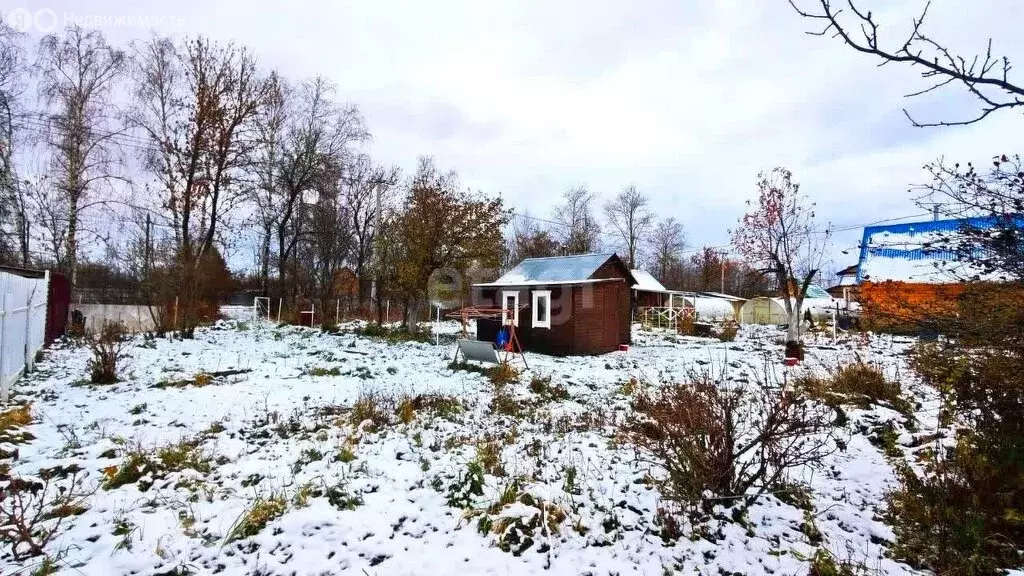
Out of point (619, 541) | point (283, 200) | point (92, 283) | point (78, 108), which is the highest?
point (78, 108)

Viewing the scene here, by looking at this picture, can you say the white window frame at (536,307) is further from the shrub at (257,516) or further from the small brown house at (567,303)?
the shrub at (257,516)

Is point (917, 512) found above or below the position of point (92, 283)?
below

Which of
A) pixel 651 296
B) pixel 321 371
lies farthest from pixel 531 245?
pixel 321 371

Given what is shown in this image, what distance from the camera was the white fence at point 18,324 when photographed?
6246 mm

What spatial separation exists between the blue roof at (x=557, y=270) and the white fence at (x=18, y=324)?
1065cm

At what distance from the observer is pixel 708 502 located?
358 centimetres

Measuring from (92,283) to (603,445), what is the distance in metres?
30.6

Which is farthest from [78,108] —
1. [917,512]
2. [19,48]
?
[917,512]

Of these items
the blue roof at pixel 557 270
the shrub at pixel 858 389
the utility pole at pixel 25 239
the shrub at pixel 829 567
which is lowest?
the shrub at pixel 829 567

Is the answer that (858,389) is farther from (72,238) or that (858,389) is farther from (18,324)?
(72,238)

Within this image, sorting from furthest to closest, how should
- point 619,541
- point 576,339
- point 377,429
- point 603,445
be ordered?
point 576,339 < point 377,429 < point 603,445 < point 619,541

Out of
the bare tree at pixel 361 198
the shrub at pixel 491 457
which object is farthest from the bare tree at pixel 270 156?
the shrub at pixel 491 457

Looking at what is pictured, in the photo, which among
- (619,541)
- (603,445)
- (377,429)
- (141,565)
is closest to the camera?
(141,565)

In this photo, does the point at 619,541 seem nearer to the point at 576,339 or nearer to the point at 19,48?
the point at 576,339
